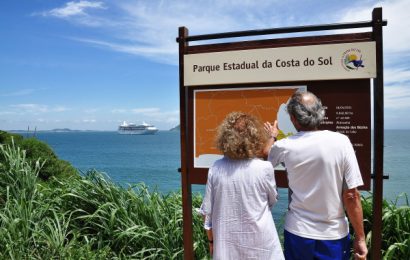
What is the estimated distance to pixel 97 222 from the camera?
4266mm

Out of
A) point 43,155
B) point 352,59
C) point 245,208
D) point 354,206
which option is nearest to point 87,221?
point 43,155

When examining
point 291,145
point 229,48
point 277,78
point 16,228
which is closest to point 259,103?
point 277,78

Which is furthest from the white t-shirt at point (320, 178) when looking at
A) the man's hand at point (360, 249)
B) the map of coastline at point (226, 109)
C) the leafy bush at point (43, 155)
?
the leafy bush at point (43, 155)

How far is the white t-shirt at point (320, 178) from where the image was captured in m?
2.39

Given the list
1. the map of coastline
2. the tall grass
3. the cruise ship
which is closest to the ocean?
the tall grass

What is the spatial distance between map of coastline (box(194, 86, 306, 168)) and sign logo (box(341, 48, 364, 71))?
392 millimetres

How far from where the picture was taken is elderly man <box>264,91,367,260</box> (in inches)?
94.4

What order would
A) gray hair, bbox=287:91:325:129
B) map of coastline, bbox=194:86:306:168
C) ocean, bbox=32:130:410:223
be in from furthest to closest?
1. ocean, bbox=32:130:410:223
2. map of coastline, bbox=194:86:306:168
3. gray hair, bbox=287:91:325:129

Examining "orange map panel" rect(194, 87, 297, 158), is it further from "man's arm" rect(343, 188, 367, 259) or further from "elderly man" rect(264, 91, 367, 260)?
"man's arm" rect(343, 188, 367, 259)

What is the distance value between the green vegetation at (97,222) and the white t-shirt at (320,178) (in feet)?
5.04

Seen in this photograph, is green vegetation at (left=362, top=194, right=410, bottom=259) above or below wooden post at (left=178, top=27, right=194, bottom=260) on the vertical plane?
below

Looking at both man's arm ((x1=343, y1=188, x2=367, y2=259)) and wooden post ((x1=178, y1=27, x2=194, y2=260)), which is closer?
man's arm ((x1=343, y1=188, x2=367, y2=259))

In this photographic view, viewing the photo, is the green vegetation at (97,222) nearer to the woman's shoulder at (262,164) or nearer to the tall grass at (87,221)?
the tall grass at (87,221)

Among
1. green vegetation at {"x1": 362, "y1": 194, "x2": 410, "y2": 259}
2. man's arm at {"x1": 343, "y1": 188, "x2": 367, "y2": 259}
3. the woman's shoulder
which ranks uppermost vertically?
the woman's shoulder
